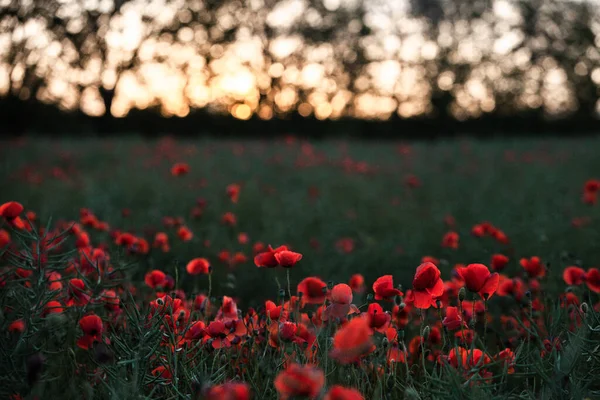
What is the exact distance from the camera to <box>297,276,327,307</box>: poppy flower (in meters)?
1.60

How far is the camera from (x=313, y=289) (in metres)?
1.62

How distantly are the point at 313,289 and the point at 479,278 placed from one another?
47 centimetres

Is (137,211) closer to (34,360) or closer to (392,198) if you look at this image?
(392,198)

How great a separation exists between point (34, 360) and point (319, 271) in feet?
6.82

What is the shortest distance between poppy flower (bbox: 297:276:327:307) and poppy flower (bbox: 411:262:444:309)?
0.96 feet

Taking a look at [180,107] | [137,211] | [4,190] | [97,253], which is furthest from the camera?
[180,107]

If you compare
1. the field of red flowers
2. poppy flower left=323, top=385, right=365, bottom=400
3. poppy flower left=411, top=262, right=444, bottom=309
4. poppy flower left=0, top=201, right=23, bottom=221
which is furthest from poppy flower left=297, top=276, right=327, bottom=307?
poppy flower left=0, top=201, right=23, bottom=221

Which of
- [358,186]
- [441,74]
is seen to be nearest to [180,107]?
[441,74]

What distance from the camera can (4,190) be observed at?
16.6 feet

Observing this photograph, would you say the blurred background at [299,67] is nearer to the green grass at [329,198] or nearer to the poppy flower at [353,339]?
the green grass at [329,198]

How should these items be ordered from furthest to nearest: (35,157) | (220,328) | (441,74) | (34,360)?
(441,74)
(35,157)
(220,328)
(34,360)

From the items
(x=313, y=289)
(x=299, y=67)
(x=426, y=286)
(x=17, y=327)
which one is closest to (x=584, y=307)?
(x=426, y=286)

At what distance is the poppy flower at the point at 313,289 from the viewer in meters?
1.60

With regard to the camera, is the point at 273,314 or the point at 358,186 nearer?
the point at 273,314
